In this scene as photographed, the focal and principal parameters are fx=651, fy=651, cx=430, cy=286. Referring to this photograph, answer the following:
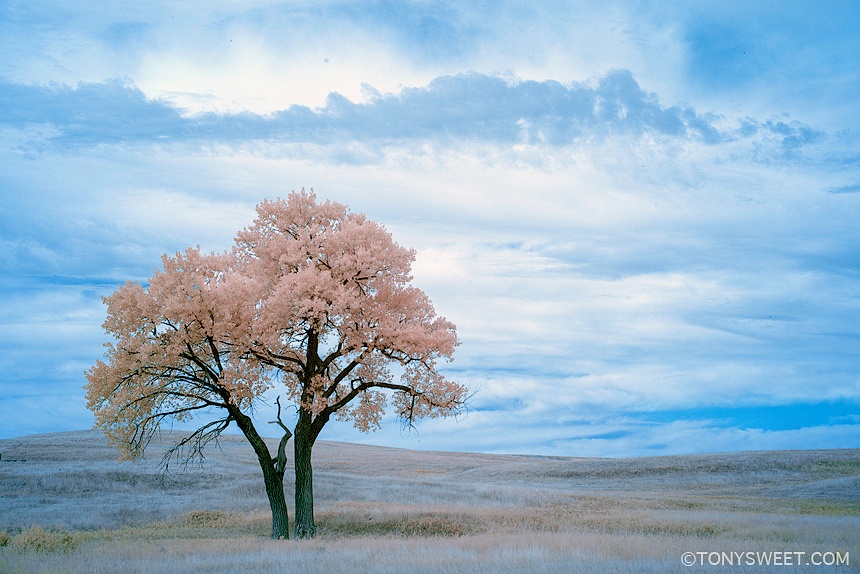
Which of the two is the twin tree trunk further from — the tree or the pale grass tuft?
the pale grass tuft

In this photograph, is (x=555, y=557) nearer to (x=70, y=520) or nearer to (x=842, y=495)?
(x=70, y=520)

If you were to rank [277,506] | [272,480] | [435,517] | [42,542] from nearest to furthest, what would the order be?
[42,542] → [277,506] → [272,480] → [435,517]

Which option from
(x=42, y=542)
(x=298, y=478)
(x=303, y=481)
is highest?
(x=298, y=478)

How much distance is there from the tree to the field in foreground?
14.0 ft

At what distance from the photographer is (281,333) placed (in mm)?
24953

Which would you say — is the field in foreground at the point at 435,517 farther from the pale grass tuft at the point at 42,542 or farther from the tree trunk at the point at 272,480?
the tree trunk at the point at 272,480

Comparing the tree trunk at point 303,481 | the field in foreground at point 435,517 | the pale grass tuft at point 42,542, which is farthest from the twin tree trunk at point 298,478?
the pale grass tuft at point 42,542

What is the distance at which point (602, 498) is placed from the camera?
3912cm

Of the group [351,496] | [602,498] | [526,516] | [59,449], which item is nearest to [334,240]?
[526,516]

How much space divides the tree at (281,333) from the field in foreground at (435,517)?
14.0ft

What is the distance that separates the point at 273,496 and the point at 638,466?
45669 millimetres

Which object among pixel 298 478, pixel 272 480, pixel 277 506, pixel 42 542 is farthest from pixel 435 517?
pixel 42 542

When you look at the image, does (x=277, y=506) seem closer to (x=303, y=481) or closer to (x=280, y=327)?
(x=303, y=481)

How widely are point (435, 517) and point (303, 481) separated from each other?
269 inches
